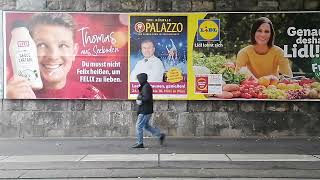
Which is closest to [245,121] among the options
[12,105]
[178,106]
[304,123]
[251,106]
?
[251,106]

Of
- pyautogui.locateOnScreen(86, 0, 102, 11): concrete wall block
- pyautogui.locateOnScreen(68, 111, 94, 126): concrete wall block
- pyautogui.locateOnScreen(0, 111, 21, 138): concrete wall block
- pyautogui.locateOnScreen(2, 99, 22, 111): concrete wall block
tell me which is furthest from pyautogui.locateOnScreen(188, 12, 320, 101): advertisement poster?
pyautogui.locateOnScreen(0, 111, 21, 138): concrete wall block

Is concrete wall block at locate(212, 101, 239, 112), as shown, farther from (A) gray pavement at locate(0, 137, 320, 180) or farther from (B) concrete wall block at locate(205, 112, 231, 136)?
(A) gray pavement at locate(0, 137, 320, 180)

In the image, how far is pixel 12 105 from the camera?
1327 centimetres

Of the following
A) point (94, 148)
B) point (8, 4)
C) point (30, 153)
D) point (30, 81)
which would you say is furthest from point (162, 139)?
point (8, 4)

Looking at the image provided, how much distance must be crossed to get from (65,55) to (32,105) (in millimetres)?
1646

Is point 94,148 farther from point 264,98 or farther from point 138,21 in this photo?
point 264,98

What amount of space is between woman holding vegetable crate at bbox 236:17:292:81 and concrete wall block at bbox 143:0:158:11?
2.64 meters

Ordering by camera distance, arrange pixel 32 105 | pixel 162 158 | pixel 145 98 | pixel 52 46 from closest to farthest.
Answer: pixel 162 158, pixel 145 98, pixel 52 46, pixel 32 105

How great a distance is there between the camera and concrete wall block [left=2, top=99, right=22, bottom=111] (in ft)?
43.5

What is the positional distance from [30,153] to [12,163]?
1297 millimetres

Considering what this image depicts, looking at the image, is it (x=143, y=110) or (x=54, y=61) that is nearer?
(x=143, y=110)

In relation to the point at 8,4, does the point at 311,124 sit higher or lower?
lower

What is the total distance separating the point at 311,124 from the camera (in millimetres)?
13172

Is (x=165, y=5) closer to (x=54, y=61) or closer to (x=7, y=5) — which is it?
(x=54, y=61)
